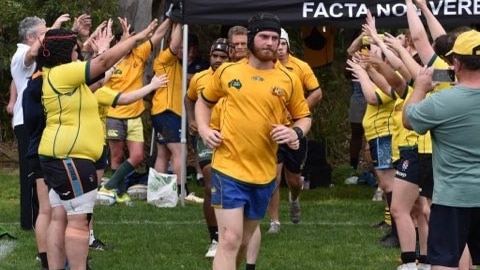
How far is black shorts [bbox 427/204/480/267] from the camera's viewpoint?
5.83 meters

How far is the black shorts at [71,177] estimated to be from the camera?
7004 millimetres

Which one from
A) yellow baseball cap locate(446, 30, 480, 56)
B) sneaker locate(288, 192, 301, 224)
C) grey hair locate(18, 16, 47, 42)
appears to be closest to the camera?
yellow baseball cap locate(446, 30, 480, 56)

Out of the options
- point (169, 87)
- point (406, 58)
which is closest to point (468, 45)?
point (406, 58)

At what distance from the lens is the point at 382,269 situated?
8.38 m

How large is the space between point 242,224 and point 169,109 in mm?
5513

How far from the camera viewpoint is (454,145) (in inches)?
228

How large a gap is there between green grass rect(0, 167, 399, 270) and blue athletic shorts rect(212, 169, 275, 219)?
5.53 ft

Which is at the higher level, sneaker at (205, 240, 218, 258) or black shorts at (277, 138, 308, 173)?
black shorts at (277, 138, 308, 173)

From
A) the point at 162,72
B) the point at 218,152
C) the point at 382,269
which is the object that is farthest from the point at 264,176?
the point at 162,72

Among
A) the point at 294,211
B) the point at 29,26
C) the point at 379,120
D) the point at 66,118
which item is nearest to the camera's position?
the point at 66,118

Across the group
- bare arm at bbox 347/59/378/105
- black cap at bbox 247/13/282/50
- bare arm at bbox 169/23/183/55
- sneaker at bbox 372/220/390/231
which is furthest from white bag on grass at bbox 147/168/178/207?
black cap at bbox 247/13/282/50

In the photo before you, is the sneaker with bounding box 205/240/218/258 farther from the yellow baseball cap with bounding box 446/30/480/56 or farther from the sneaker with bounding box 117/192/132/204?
the yellow baseball cap with bounding box 446/30/480/56

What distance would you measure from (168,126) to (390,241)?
12.1 feet

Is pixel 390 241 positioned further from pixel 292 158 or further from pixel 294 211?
pixel 294 211
